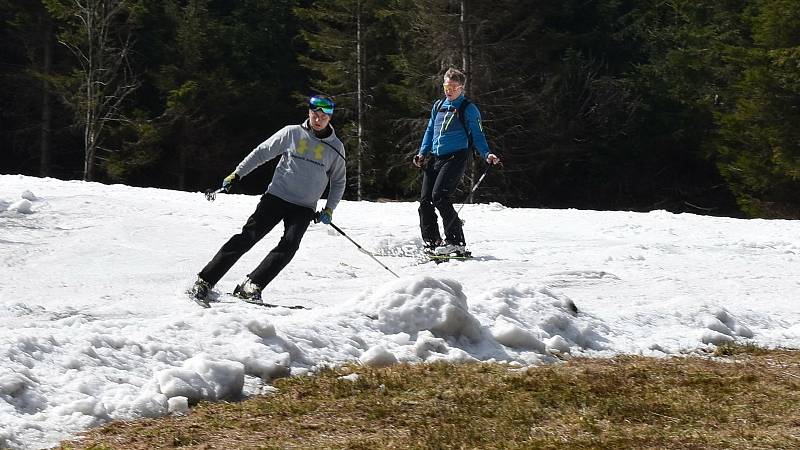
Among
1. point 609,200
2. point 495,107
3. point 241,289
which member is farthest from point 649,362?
point 609,200

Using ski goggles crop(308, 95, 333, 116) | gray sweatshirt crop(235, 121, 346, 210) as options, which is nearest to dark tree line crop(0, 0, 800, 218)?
gray sweatshirt crop(235, 121, 346, 210)

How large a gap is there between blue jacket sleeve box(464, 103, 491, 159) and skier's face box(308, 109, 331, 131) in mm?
2561

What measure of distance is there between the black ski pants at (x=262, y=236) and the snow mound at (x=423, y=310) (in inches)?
59.9

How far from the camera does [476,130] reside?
10406 mm

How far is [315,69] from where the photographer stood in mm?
33500

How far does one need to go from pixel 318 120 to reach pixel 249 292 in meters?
1.52

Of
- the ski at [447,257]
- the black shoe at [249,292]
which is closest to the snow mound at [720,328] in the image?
the ski at [447,257]

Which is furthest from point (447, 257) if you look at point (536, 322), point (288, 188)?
point (536, 322)

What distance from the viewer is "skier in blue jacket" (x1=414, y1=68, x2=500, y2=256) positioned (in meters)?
10.4

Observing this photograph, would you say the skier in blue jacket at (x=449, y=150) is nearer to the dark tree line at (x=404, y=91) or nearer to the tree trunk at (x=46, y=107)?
the dark tree line at (x=404, y=91)

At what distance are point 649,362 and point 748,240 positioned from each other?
23.2 ft

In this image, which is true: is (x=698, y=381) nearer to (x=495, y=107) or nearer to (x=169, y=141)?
(x=495, y=107)

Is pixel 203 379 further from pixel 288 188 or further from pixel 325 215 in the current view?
pixel 325 215

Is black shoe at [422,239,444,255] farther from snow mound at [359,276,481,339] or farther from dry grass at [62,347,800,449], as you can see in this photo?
dry grass at [62,347,800,449]
